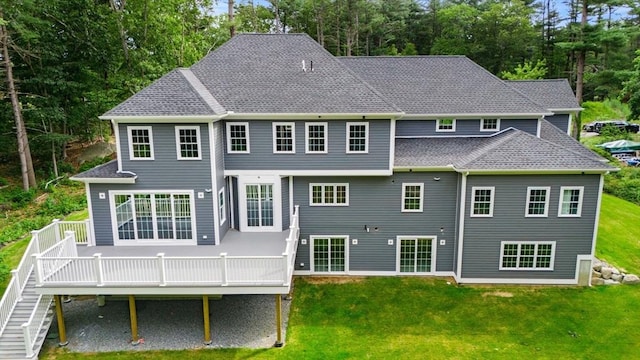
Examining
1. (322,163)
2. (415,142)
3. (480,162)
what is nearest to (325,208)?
(322,163)

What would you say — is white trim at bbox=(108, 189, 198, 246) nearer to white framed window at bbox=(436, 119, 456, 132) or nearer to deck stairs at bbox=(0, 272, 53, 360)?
deck stairs at bbox=(0, 272, 53, 360)

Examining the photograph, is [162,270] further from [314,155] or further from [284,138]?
[314,155]

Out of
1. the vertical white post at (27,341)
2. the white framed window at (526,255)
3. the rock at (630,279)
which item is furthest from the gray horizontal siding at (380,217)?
the vertical white post at (27,341)

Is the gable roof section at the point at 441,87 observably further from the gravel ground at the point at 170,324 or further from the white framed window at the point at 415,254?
the gravel ground at the point at 170,324

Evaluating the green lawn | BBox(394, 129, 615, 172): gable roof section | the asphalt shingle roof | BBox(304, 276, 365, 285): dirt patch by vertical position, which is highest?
BBox(394, 129, 615, 172): gable roof section

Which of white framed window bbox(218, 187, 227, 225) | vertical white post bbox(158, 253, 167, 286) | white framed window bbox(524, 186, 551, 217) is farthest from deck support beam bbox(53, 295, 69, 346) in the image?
white framed window bbox(524, 186, 551, 217)

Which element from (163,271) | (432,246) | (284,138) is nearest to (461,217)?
(432,246)

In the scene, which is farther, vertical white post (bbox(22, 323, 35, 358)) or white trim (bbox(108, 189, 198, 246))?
white trim (bbox(108, 189, 198, 246))
